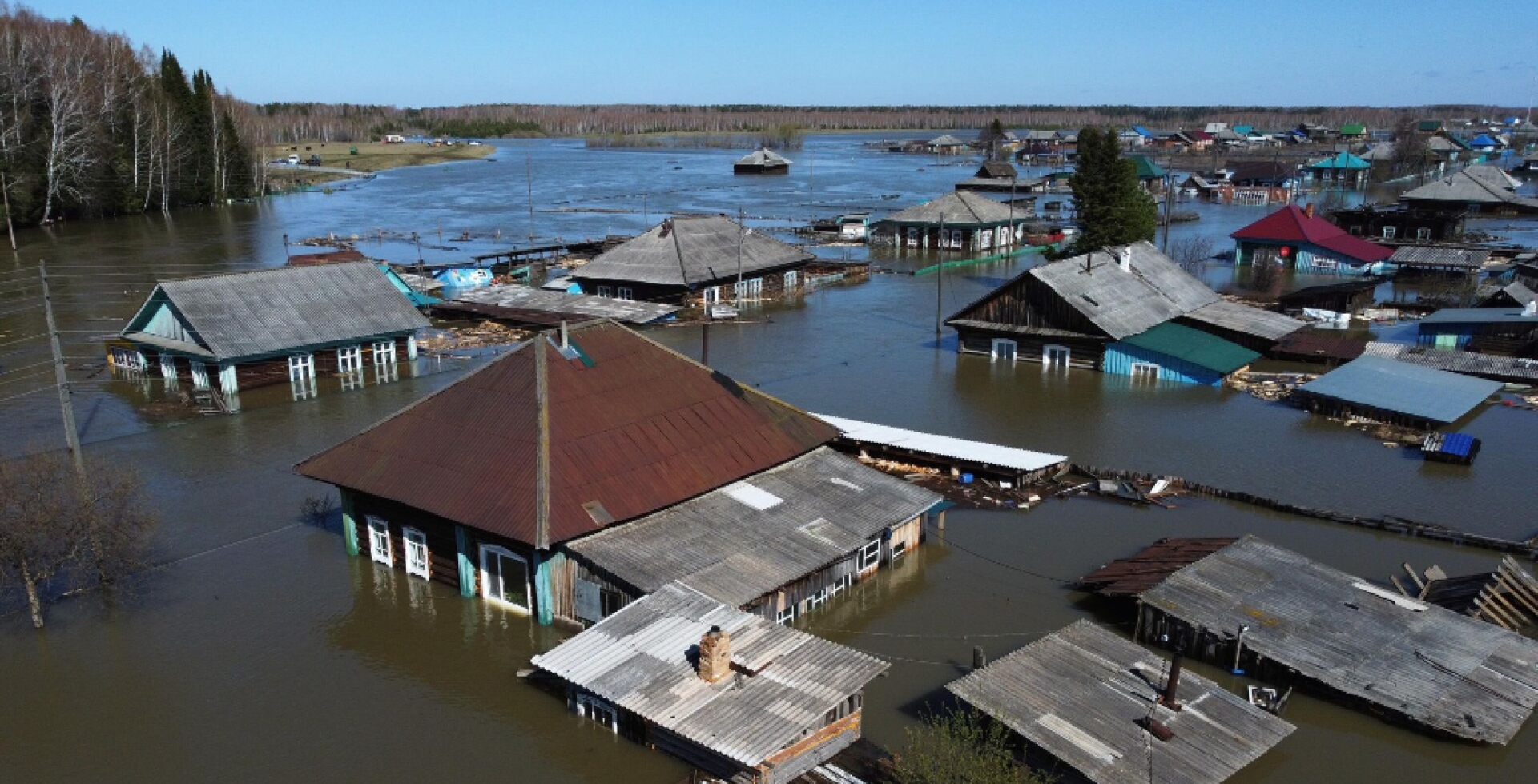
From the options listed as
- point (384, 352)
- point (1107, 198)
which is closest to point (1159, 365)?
point (1107, 198)

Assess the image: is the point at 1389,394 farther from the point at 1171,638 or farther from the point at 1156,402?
the point at 1171,638

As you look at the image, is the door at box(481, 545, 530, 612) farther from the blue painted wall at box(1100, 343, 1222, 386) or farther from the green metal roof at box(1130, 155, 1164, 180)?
the green metal roof at box(1130, 155, 1164, 180)

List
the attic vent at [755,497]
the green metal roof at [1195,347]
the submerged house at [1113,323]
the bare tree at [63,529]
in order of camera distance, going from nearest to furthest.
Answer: the bare tree at [63,529] → the attic vent at [755,497] → the green metal roof at [1195,347] → the submerged house at [1113,323]

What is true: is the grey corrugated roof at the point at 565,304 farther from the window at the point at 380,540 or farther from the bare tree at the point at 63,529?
the bare tree at the point at 63,529

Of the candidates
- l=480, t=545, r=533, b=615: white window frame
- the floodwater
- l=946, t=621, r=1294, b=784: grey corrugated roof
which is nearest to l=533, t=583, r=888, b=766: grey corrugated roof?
the floodwater

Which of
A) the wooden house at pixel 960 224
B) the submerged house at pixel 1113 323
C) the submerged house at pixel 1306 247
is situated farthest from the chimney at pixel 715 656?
the wooden house at pixel 960 224

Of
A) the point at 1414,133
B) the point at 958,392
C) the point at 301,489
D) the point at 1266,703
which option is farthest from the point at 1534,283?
the point at 1414,133
